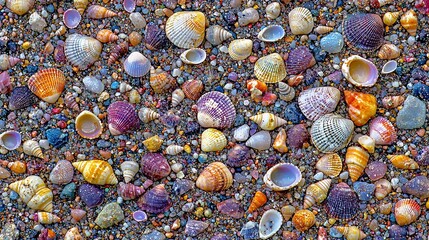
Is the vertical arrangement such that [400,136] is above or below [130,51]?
below

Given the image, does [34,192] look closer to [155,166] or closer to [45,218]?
[45,218]

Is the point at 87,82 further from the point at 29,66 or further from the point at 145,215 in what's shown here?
the point at 145,215

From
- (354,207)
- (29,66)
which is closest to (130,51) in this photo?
(29,66)

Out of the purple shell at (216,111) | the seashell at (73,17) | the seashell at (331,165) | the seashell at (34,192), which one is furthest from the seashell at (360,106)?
the seashell at (34,192)

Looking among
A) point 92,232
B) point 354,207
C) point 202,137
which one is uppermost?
point 202,137

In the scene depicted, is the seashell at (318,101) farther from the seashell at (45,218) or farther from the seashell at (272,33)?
the seashell at (45,218)
